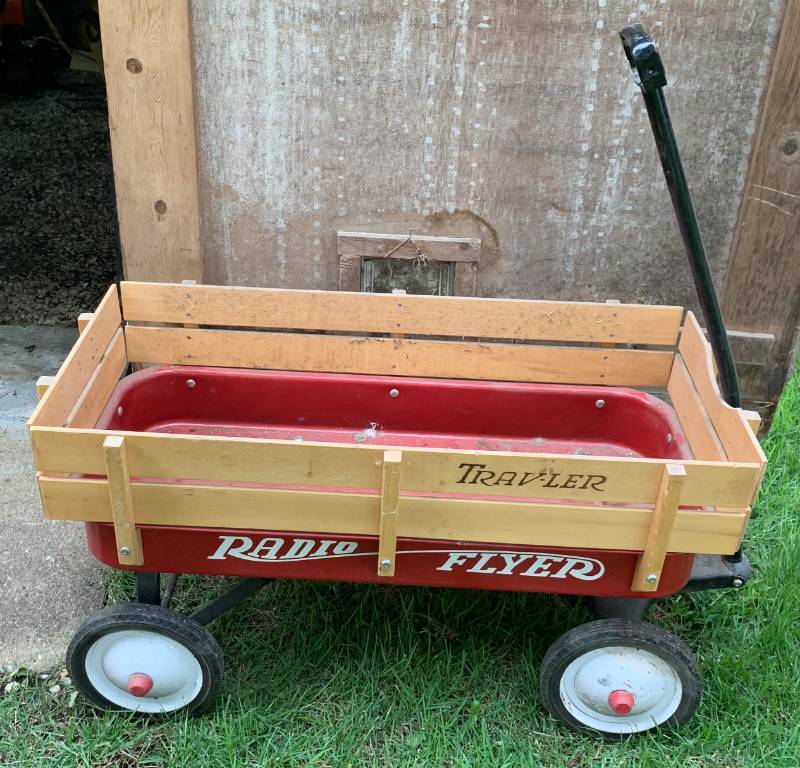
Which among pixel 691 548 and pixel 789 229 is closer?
pixel 691 548

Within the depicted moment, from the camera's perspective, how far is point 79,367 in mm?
2730

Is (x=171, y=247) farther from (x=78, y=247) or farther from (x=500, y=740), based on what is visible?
(x=78, y=247)

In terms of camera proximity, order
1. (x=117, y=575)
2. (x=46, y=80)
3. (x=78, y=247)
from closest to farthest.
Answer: (x=117, y=575)
(x=78, y=247)
(x=46, y=80)

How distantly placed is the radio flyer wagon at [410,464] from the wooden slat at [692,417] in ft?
0.04

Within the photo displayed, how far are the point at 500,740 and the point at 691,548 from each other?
0.88 meters

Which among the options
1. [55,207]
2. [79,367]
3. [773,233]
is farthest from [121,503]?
[55,207]

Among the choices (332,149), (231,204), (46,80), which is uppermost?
(332,149)

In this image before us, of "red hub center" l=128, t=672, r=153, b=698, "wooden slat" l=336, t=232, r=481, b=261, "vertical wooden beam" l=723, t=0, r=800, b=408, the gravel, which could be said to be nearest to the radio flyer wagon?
"red hub center" l=128, t=672, r=153, b=698

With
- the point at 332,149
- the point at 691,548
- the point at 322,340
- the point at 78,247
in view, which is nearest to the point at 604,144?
the point at 332,149

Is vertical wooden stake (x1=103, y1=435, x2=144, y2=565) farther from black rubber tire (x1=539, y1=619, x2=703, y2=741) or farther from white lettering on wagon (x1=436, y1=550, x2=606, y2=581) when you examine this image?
black rubber tire (x1=539, y1=619, x2=703, y2=741)

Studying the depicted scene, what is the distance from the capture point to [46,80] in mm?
9094

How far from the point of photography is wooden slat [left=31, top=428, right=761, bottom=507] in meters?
2.28

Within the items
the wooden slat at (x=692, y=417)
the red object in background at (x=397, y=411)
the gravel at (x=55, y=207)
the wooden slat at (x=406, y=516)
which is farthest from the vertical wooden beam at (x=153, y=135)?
the wooden slat at (x=692, y=417)

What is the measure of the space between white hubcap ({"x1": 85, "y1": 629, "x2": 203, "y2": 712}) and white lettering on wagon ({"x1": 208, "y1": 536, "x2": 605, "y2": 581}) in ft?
1.16
